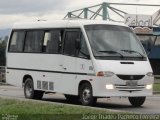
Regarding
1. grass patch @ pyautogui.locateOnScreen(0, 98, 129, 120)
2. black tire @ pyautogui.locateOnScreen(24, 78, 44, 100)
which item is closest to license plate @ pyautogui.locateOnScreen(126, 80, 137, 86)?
grass patch @ pyautogui.locateOnScreen(0, 98, 129, 120)

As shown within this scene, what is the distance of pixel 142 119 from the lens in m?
12.5

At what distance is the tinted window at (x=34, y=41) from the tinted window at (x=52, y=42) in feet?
1.03

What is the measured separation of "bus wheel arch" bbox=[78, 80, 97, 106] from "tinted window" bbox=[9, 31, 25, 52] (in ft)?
15.2

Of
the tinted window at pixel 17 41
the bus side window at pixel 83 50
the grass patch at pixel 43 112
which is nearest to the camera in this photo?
the grass patch at pixel 43 112

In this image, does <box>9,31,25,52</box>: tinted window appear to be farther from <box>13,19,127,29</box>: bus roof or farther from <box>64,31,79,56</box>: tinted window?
<box>64,31,79,56</box>: tinted window

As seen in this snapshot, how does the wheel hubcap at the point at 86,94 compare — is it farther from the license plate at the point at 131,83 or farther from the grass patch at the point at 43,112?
the grass patch at the point at 43,112

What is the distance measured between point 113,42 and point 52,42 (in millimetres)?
2719

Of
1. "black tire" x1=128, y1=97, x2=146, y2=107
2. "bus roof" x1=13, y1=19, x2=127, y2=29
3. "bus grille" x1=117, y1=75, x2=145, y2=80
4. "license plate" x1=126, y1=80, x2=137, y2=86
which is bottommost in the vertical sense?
"black tire" x1=128, y1=97, x2=146, y2=107

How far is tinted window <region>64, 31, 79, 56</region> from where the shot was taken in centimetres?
1922

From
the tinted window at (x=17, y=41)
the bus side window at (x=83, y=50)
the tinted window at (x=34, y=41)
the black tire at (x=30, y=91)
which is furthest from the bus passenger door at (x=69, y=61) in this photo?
the tinted window at (x=17, y=41)

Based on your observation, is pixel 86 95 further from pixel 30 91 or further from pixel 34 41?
pixel 34 41

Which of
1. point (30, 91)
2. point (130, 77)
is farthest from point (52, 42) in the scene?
point (130, 77)

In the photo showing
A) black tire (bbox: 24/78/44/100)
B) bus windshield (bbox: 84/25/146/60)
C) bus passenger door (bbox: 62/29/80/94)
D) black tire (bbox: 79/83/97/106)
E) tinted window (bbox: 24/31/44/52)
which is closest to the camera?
black tire (bbox: 79/83/97/106)

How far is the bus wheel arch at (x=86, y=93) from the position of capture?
59.5 ft
